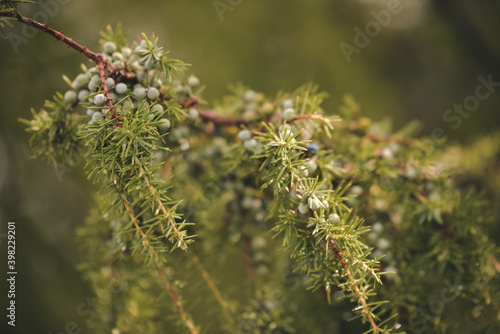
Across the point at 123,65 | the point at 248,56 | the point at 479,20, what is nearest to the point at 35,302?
the point at 123,65

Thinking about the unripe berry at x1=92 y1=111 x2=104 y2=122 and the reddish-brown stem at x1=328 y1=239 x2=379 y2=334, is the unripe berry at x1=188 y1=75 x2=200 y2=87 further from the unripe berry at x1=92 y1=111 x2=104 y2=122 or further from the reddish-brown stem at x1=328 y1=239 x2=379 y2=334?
the reddish-brown stem at x1=328 y1=239 x2=379 y2=334

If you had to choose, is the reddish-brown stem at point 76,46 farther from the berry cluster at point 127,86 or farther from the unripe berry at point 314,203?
the unripe berry at point 314,203

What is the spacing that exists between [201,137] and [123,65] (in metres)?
0.23

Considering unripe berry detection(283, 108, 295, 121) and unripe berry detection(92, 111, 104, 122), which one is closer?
unripe berry detection(92, 111, 104, 122)

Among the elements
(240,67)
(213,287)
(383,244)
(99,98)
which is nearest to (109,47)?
(99,98)

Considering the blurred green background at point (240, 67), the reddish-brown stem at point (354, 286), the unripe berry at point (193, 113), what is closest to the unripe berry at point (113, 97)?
the unripe berry at point (193, 113)

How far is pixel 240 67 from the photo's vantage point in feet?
4.84

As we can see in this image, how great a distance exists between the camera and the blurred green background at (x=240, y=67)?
129 cm

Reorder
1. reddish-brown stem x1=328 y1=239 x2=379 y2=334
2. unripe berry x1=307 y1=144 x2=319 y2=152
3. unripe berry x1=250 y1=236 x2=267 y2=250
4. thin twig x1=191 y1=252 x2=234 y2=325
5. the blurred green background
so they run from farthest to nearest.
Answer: the blurred green background, unripe berry x1=250 y1=236 x2=267 y2=250, thin twig x1=191 y1=252 x2=234 y2=325, unripe berry x1=307 y1=144 x2=319 y2=152, reddish-brown stem x1=328 y1=239 x2=379 y2=334

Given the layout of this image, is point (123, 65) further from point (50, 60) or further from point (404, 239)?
point (50, 60)

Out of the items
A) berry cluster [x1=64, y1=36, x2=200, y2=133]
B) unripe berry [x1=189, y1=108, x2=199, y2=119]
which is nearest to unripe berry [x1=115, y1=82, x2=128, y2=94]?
berry cluster [x1=64, y1=36, x2=200, y2=133]

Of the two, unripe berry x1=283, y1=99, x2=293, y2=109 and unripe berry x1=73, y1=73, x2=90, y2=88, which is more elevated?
unripe berry x1=73, y1=73, x2=90, y2=88

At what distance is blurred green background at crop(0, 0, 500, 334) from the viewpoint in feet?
4.23

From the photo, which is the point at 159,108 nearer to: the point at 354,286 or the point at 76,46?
the point at 76,46
